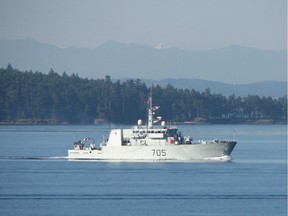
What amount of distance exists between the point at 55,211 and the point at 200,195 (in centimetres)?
1287

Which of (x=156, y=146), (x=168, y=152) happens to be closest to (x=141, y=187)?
(x=156, y=146)

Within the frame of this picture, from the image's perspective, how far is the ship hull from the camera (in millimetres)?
110125

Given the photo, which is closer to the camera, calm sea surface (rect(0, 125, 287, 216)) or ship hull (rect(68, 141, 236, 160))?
calm sea surface (rect(0, 125, 287, 216))

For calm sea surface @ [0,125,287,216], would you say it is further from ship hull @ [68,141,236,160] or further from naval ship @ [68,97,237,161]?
naval ship @ [68,97,237,161]

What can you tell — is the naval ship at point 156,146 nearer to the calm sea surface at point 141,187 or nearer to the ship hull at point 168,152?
the ship hull at point 168,152

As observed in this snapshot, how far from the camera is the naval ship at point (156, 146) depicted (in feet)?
361

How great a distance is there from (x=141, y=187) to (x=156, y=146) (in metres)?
23.3

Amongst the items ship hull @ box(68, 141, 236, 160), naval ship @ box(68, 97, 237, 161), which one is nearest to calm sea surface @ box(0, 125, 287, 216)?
ship hull @ box(68, 141, 236, 160)

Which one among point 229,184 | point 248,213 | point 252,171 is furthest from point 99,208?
point 252,171

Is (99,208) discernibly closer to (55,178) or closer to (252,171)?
(55,178)

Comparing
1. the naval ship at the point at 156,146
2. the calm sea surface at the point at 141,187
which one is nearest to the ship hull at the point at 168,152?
the naval ship at the point at 156,146

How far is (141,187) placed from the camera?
86875mm

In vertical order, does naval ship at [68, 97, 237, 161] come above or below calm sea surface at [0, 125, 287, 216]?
above

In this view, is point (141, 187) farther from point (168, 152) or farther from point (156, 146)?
point (168, 152)
